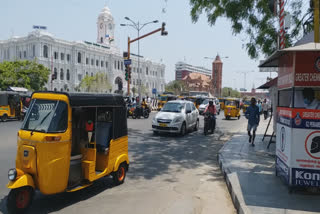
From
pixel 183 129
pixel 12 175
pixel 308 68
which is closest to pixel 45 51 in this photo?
pixel 183 129

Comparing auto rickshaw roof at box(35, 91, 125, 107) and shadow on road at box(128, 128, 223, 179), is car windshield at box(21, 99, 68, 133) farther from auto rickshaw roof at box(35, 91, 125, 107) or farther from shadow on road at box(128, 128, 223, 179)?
shadow on road at box(128, 128, 223, 179)

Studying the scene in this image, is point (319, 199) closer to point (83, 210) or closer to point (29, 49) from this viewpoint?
point (83, 210)

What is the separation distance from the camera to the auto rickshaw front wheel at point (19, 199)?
13.8 feet

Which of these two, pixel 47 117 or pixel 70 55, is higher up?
pixel 70 55

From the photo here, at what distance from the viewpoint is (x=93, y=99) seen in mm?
5320

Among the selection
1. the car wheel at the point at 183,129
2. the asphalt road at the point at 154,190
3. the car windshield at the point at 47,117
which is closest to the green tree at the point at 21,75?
the car wheel at the point at 183,129

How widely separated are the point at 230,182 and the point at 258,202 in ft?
3.77

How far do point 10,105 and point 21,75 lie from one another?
23.3 m

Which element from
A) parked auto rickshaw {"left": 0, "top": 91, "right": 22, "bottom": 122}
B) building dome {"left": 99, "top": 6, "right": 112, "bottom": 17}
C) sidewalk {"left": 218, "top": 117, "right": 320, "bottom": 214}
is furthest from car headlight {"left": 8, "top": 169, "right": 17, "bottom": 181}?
building dome {"left": 99, "top": 6, "right": 112, "bottom": 17}

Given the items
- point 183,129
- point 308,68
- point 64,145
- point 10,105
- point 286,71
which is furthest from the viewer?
point 10,105

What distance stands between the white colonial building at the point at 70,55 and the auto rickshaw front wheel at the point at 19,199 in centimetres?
5019

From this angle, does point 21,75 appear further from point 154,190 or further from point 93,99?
point 154,190

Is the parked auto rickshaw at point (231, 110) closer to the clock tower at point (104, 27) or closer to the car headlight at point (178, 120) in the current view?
the car headlight at point (178, 120)

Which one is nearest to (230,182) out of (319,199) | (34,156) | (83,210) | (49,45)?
(319,199)
